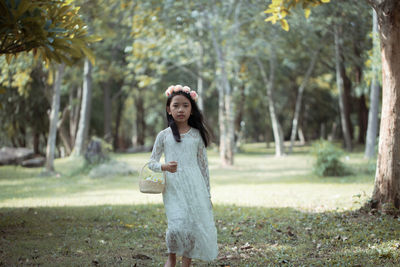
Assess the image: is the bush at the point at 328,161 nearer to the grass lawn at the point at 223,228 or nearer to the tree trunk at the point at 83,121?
the grass lawn at the point at 223,228

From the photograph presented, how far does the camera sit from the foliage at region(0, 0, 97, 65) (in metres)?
4.09

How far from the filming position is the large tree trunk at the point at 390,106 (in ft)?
18.7

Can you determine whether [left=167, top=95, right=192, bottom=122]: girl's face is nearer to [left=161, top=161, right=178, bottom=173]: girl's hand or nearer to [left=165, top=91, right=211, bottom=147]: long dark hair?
[left=165, top=91, right=211, bottom=147]: long dark hair

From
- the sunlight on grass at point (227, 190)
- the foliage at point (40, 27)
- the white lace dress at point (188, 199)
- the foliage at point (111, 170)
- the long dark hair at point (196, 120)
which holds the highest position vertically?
the foliage at point (40, 27)

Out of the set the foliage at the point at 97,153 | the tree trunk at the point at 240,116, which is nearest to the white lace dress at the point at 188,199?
the foliage at the point at 97,153

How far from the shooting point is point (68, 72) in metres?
24.4

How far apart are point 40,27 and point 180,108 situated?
5.97 feet

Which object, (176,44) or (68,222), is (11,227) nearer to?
(68,222)

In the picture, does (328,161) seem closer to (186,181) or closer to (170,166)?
(186,181)

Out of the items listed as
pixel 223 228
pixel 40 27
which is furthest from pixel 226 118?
pixel 40 27

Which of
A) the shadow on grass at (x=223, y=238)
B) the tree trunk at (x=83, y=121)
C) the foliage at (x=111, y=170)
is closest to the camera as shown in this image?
the shadow on grass at (x=223, y=238)

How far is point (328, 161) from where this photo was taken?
13.2 m

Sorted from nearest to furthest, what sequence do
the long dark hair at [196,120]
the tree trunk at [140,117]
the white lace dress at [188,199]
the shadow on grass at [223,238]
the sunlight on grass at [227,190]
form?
the white lace dress at [188,199] → the long dark hair at [196,120] → the shadow on grass at [223,238] → the sunlight on grass at [227,190] → the tree trunk at [140,117]

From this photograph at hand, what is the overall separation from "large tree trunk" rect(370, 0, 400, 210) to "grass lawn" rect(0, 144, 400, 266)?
0.48 m
